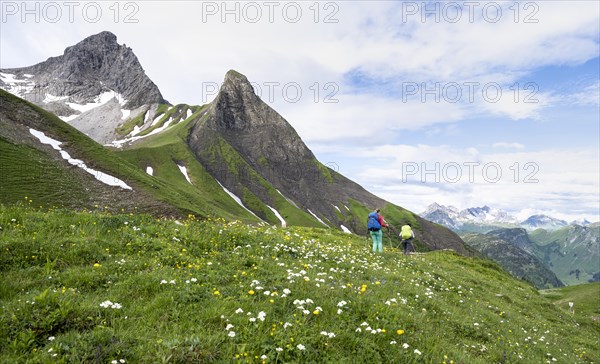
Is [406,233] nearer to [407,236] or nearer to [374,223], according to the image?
[407,236]

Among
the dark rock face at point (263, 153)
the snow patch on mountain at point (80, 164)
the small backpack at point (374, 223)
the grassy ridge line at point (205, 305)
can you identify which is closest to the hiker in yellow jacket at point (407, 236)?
the small backpack at point (374, 223)

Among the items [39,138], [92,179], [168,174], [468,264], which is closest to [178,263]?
[468,264]

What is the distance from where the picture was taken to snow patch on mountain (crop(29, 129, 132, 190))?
47669mm

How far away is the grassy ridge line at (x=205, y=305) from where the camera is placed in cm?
667

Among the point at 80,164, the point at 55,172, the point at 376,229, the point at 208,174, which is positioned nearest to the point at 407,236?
the point at 376,229

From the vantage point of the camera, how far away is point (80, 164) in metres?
49.2

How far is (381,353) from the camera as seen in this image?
795cm

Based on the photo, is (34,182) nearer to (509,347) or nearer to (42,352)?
(42,352)

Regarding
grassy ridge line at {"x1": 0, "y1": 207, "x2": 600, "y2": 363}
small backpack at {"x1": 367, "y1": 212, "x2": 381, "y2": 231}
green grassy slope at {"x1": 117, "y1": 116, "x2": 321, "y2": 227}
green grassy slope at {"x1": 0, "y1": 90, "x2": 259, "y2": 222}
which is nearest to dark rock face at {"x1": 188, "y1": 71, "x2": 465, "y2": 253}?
green grassy slope at {"x1": 117, "y1": 116, "x2": 321, "y2": 227}

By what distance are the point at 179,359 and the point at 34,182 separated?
141ft

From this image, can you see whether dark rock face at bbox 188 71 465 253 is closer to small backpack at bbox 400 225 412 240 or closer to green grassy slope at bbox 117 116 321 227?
green grassy slope at bbox 117 116 321 227

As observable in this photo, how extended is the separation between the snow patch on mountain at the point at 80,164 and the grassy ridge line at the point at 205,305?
37.1 metres

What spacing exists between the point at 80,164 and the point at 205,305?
1988 inches

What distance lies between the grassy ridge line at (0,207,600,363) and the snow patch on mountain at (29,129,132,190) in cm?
3710
